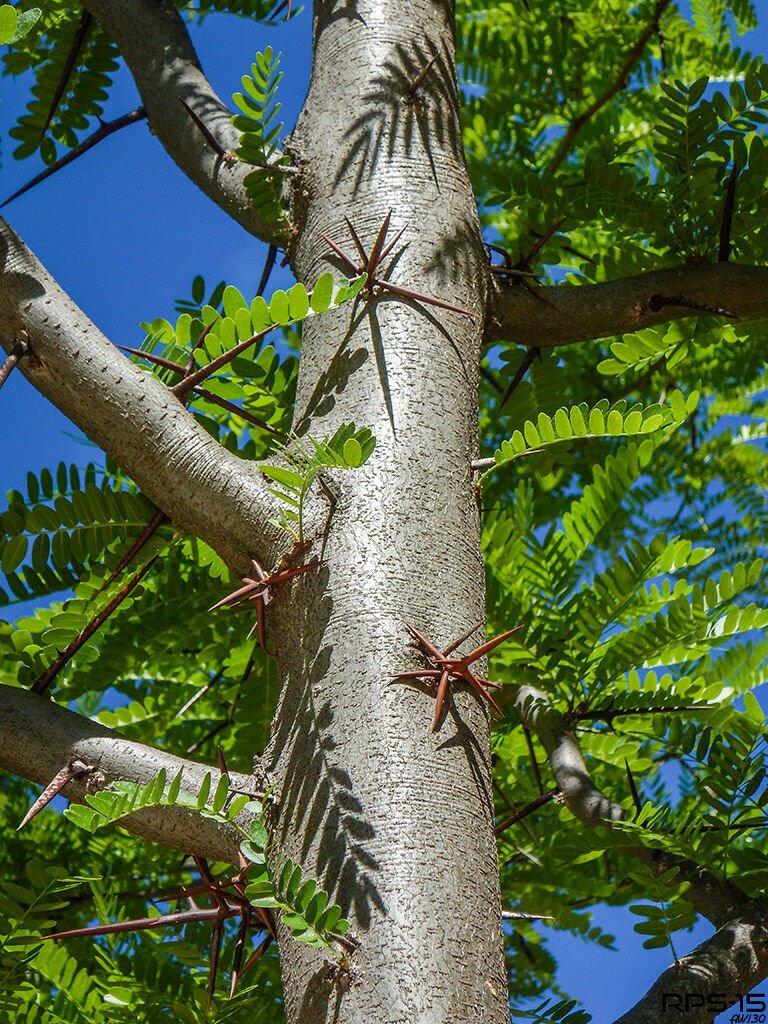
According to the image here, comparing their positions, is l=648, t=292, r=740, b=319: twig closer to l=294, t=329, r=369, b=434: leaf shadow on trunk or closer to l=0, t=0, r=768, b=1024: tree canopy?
l=0, t=0, r=768, b=1024: tree canopy

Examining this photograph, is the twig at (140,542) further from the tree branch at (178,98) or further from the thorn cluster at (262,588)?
the tree branch at (178,98)

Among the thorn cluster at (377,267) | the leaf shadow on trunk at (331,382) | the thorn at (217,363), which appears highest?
the thorn cluster at (377,267)

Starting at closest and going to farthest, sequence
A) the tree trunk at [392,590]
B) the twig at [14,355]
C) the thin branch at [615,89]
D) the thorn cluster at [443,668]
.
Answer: the tree trunk at [392,590], the thorn cluster at [443,668], the twig at [14,355], the thin branch at [615,89]

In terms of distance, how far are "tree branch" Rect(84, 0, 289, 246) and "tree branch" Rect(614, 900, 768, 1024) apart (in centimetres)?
110

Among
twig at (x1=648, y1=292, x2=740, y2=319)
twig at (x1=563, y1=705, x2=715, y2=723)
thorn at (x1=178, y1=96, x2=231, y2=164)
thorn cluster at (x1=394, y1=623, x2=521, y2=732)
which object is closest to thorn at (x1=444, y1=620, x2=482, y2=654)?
thorn cluster at (x1=394, y1=623, x2=521, y2=732)

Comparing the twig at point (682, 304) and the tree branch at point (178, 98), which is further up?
the tree branch at point (178, 98)

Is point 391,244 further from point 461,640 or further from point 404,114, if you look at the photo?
point 461,640

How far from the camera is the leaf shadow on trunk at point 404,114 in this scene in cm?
152

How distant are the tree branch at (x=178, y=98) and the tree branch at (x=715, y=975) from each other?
110cm

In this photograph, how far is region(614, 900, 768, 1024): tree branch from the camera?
4.07ft

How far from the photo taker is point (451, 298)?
1.42 meters

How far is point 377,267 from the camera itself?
1.37 metres

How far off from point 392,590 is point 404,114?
0.77 metres

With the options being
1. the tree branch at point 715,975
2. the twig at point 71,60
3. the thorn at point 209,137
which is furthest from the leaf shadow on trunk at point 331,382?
the twig at point 71,60
